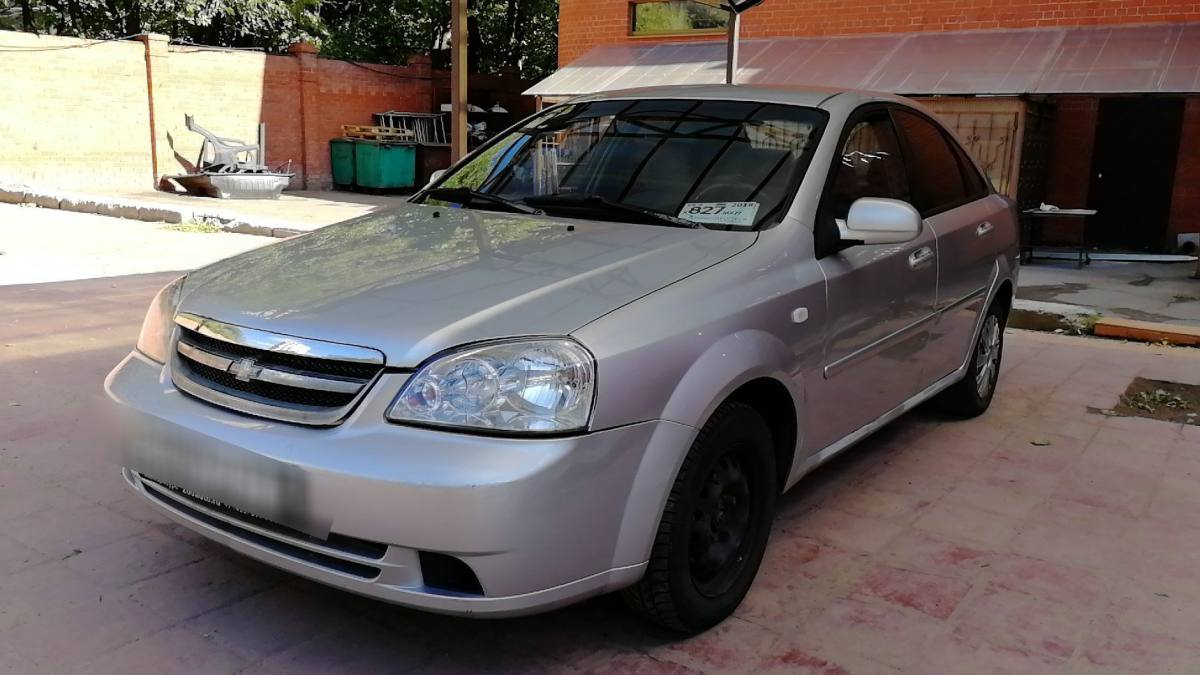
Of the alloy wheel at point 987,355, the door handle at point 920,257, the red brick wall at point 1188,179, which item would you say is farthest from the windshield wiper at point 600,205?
the red brick wall at point 1188,179

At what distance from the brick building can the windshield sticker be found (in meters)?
9.05

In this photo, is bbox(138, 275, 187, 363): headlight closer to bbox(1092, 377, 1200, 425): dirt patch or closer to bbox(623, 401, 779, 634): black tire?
bbox(623, 401, 779, 634): black tire

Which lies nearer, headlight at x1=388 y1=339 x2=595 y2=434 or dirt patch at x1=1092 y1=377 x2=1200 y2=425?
headlight at x1=388 y1=339 x2=595 y2=434

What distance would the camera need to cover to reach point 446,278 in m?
2.72

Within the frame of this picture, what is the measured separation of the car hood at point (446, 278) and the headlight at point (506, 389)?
0.16 feet

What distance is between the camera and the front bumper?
2227 mm

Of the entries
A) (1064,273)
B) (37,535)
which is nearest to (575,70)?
(1064,273)

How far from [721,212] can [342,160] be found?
20631 millimetres

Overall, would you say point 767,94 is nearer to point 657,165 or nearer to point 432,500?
point 657,165

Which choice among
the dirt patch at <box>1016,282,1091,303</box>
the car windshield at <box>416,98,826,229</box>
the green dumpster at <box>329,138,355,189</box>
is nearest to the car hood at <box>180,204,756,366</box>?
the car windshield at <box>416,98,826,229</box>

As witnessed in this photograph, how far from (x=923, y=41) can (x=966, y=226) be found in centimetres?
963

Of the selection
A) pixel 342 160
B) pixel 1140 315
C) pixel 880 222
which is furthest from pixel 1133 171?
pixel 342 160

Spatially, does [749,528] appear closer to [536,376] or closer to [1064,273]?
[536,376]

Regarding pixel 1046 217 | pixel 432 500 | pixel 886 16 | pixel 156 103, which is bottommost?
pixel 1046 217
